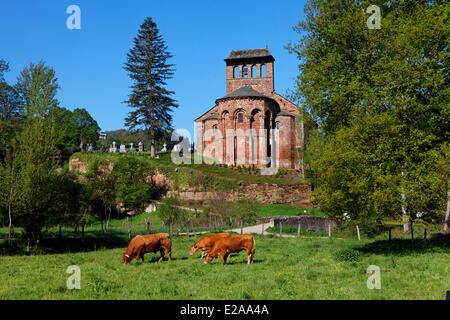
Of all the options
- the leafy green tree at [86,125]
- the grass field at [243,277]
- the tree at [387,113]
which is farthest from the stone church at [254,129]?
the grass field at [243,277]

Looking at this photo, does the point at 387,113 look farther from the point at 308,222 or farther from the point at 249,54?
the point at 249,54

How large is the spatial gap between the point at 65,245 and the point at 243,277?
1282 centimetres

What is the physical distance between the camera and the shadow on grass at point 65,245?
1764cm

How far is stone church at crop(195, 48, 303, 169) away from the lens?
52125 mm

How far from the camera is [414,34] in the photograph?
14.2 m

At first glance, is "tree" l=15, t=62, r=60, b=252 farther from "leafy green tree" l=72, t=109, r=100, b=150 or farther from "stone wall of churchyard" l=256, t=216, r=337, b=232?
"leafy green tree" l=72, t=109, r=100, b=150

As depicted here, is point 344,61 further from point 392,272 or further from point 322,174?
point 392,272

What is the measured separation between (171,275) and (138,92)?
45.0 metres

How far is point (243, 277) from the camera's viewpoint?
32.8 feet

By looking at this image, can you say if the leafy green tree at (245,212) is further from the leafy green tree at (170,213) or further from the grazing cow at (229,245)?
the grazing cow at (229,245)

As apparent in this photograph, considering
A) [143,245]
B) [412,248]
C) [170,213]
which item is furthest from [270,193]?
[143,245]

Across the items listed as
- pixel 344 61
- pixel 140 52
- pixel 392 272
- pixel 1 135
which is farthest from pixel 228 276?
pixel 140 52

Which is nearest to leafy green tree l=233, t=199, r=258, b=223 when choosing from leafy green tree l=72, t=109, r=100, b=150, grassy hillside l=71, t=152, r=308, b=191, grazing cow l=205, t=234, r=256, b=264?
grassy hillside l=71, t=152, r=308, b=191

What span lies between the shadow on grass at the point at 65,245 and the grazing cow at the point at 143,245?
6360mm
